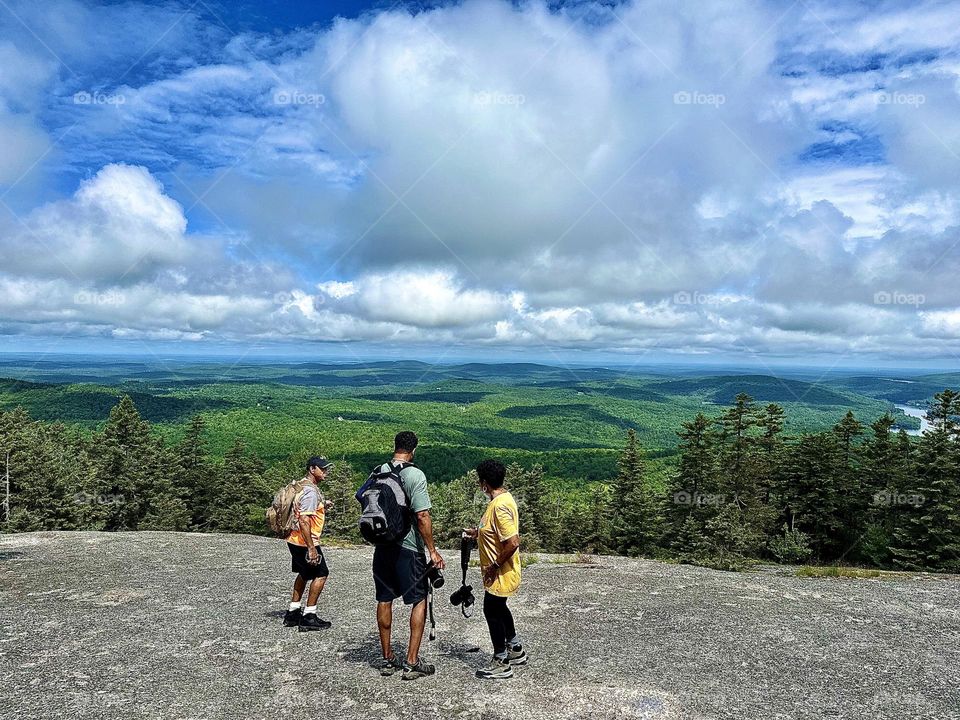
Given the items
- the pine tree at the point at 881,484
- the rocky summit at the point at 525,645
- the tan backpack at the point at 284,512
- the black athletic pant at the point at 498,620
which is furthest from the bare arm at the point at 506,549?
the pine tree at the point at 881,484

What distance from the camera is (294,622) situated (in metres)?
8.75

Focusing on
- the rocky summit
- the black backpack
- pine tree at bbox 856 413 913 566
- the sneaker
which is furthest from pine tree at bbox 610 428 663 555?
the black backpack

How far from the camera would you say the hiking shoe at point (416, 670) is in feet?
21.7

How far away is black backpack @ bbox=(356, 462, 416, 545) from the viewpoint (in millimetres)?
6152

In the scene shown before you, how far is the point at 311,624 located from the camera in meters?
8.47

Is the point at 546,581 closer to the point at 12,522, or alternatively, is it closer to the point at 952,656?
the point at 952,656

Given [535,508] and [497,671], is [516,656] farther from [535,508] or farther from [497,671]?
[535,508]

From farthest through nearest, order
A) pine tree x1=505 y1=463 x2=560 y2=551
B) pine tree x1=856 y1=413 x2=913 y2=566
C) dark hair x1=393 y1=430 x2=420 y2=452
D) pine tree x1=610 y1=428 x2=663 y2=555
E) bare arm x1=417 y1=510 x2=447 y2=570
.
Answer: pine tree x1=505 y1=463 x2=560 y2=551
pine tree x1=610 y1=428 x2=663 y2=555
pine tree x1=856 y1=413 x2=913 y2=566
dark hair x1=393 y1=430 x2=420 y2=452
bare arm x1=417 y1=510 x2=447 y2=570

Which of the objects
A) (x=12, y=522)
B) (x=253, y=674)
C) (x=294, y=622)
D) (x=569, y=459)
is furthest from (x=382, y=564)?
(x=569, y=459)

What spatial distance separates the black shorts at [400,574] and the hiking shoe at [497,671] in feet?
4.13

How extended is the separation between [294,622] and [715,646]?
6.59m

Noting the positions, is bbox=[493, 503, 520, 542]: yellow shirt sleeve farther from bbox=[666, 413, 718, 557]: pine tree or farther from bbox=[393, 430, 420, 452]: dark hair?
bbox=[666, 413, 718, 557]: pine tree

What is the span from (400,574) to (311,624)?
10.2 feet

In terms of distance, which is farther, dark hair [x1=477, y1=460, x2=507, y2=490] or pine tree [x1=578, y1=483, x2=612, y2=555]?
pine tree [x1=578, y1=483, x2=612, y2=555]
